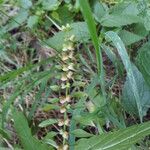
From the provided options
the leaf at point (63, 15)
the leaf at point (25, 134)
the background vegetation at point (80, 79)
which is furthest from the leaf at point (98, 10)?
the leaf at point (25, 134)

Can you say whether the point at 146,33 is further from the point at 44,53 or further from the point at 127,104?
the point at 44,53

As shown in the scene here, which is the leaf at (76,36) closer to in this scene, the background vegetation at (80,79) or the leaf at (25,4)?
the background vegetation at (80,79)

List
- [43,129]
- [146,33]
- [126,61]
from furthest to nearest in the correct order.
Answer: [43,129] < [146,33] < [126,61]

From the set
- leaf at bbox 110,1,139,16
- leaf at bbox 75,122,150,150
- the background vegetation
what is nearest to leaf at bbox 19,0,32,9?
the background vegetation

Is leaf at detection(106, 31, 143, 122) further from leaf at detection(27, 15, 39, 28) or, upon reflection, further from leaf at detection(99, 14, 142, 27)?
leaf at detection(27, 15, 39, 28)

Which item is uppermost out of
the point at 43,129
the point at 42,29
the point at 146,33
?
the point at 42,29

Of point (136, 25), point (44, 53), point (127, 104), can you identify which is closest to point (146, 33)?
point (136, 25)

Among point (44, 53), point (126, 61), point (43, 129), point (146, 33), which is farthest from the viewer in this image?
point (44, 53)
